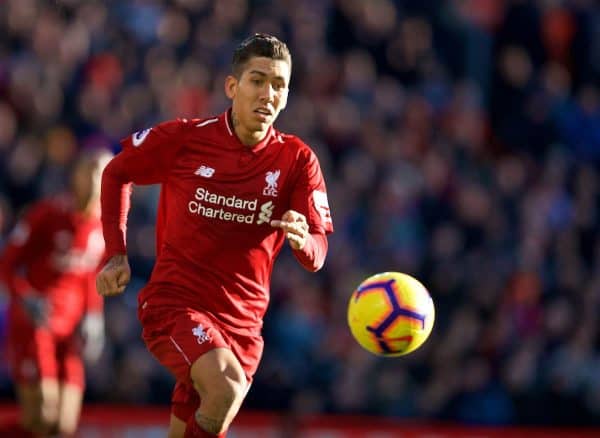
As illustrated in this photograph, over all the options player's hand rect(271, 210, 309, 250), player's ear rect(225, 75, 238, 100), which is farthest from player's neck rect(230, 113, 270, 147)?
player's hand rect(271, 210, 309, 250)

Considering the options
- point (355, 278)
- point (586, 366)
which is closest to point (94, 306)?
point (355, 278)

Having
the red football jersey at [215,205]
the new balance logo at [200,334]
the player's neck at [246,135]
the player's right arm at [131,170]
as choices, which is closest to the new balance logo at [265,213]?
the red football jersey at [215,205]

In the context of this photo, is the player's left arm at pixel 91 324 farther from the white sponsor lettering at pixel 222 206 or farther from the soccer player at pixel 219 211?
the white sponsor lettering at pixel 222 206

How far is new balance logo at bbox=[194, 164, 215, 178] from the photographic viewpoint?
7258mm

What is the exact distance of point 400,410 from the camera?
13719mm

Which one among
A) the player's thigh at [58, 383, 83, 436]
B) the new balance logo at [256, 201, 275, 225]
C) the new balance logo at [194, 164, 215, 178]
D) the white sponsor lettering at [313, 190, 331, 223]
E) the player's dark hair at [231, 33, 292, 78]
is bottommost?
the player's thigh at [58, 383, 83, 436]

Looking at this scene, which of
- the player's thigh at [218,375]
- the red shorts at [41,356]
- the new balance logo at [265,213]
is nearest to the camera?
the player's thigh at [218,375]

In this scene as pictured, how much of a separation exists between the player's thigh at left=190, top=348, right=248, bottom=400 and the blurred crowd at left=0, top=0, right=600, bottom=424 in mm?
6111

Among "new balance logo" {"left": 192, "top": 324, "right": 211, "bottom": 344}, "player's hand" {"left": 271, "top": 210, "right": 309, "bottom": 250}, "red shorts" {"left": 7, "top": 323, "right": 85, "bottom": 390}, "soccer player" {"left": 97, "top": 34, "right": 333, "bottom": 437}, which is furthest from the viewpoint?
"red shorts" {"left": 7, "top": 323, "right": 85, "bottom": 390}

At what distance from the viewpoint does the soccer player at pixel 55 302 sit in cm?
1094

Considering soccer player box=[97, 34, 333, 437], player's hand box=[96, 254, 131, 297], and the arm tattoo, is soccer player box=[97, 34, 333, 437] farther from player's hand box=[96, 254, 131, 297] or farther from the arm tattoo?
the arm tattoo

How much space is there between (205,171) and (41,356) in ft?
14.6

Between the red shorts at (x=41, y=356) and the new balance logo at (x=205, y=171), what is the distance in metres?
4.37

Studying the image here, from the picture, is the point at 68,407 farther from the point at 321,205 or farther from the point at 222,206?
the point at 321,205
